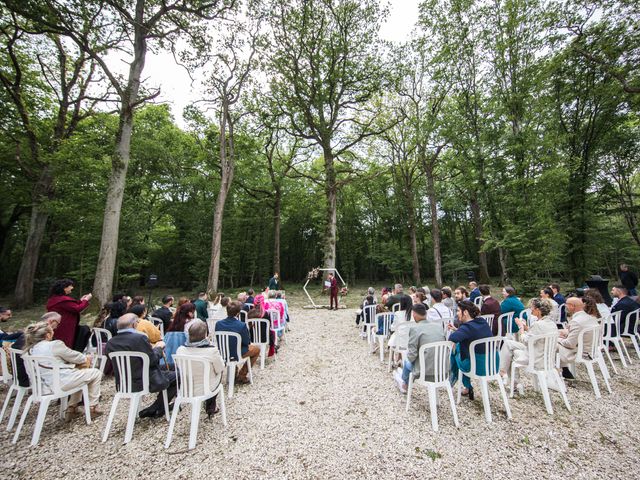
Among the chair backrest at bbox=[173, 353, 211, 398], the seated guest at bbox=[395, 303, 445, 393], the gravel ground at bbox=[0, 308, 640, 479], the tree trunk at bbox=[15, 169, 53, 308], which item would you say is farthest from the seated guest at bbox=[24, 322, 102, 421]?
the tree trunk at bbox=[15, 169, 53, 308]

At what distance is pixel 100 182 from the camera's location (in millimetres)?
11172

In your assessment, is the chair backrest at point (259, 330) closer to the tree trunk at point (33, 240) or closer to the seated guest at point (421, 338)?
the seated guest at point (421, 338)

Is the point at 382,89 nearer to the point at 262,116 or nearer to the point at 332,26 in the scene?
the point at 332,26

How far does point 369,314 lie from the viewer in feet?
19.1

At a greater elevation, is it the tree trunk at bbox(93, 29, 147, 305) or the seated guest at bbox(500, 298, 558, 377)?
the tree trunk at bbox(93, 29, 147, 305)

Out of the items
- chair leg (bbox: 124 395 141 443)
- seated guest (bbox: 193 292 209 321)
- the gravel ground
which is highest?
seated guest (bbox: 193 292 209 321)

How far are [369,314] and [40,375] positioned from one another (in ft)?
17.0

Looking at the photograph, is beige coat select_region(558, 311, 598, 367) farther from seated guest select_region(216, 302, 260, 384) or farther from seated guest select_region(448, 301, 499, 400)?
seated guest select_region(216, 302, 260, 384)

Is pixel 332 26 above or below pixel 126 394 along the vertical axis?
above

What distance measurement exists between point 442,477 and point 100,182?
14776 mm

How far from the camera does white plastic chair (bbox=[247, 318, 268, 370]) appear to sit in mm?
4488

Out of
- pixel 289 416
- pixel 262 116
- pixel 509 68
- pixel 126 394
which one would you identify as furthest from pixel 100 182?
pixel 509 68

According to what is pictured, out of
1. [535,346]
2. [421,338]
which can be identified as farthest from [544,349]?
[421,338]

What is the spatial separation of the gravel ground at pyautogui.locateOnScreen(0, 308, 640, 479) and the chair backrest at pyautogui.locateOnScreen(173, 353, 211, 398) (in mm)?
487
